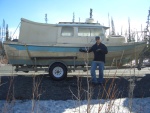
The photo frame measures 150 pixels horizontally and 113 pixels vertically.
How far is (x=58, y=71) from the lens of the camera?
11.4 meters

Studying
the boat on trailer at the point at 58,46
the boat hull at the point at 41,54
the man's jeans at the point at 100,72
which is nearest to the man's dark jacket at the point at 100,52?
the man's jeans at the point at 100,72

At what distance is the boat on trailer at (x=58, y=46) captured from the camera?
11414 millimetres

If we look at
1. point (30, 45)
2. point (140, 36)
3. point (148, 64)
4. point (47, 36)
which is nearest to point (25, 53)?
point (30, 45)

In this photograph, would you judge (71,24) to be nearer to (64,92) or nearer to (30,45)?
(30,45)

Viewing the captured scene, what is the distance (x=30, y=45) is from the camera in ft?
37.6

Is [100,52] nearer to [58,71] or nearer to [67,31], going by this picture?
[58,71]

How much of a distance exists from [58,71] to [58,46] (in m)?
1.04

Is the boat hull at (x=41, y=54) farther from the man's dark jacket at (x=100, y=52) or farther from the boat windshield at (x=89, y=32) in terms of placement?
the man's dark jacket at (x=100, y=52)

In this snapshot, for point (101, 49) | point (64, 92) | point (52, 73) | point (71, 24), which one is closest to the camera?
point (64, 92)

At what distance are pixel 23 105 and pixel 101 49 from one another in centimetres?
419

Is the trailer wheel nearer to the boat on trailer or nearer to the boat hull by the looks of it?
the boat on trailer

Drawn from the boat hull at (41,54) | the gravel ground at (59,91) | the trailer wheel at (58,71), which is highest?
the boat hull at (41,54)

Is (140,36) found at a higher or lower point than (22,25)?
lower

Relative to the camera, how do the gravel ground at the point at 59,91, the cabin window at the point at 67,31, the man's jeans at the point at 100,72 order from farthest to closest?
the cabin window at the point at 67,31
the man's jeans at the point at 100,72
the gravel ground at the point at 59,91
